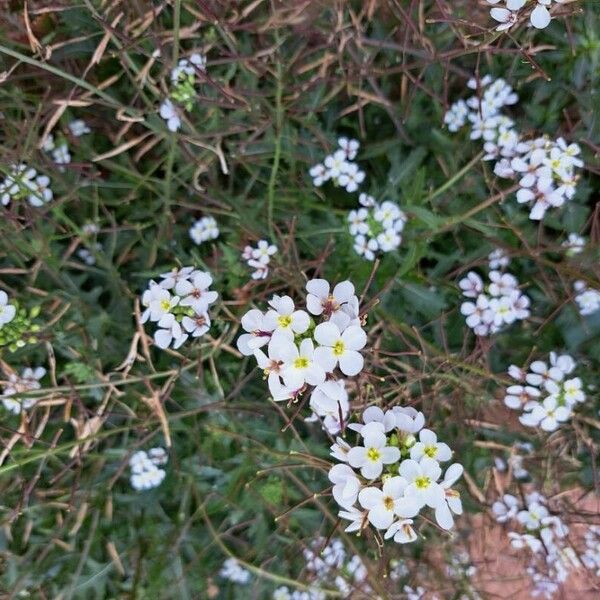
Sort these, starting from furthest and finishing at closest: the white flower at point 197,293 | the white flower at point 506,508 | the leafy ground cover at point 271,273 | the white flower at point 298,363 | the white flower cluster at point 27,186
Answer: the white flower at point 506,508 < the leafy ground cover at point 271,273 < the white flower cluster at point 27,186 < the white flower at point 197,293 < the white flower at point 298,363

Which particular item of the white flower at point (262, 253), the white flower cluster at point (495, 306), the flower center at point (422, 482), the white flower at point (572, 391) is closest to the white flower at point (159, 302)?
the white flower at point (262, 253)

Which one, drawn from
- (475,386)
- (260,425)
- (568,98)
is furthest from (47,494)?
(568,98)

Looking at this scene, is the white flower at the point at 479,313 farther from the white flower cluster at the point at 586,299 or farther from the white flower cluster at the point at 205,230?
the white flower cluster at the point at 205,230

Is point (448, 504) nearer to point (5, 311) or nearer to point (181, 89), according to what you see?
point (5, 311)

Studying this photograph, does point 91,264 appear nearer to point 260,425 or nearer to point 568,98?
point 260,425

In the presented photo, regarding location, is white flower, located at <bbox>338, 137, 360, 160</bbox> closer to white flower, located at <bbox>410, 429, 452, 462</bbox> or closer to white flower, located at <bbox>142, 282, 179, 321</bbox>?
white flower, located at <bbox>142, 282, 179, 321</bbox>

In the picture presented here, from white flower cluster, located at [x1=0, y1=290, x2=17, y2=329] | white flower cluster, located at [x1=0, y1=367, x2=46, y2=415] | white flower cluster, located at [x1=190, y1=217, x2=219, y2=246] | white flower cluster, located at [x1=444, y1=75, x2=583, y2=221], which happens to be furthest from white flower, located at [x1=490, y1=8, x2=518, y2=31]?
white flower cluster, located at [x1=0, y1=367, x2=46, y2=415]
